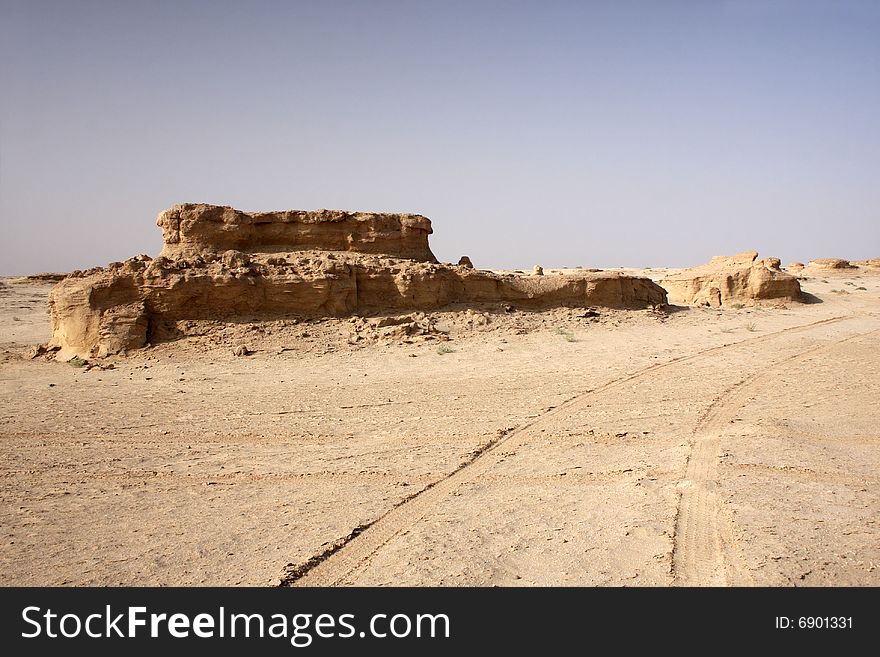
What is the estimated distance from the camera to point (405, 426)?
7781 mm

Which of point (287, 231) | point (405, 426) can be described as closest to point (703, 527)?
point (405, 426)

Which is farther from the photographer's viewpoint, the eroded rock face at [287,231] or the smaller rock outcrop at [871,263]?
the smaller rock outcrop at [871,263]

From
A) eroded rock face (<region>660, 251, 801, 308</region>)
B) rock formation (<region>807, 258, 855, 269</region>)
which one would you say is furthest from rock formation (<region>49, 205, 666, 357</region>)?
rock formation (<region>807, 258, 855, 269</region>)

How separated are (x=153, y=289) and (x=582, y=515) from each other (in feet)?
36.1

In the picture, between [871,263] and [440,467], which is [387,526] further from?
[871,263]

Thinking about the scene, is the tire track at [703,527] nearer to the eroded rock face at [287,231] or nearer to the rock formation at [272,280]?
the rock formation at [272,280]

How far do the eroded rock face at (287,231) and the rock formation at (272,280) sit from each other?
23 millimetres

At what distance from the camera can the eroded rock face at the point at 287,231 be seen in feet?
46.9

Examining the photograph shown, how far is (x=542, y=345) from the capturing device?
44.8ft

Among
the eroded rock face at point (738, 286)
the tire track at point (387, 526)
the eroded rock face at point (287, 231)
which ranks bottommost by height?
the tire track at point (387, 526)

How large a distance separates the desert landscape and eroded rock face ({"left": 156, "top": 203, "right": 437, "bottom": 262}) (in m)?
0.05

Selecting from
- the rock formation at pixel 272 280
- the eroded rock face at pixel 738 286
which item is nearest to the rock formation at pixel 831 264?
the eroded rock face at pixel 738 286
